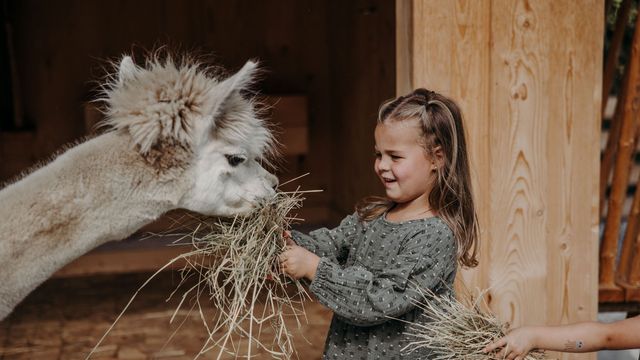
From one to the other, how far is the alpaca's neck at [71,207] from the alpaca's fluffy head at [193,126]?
58 mm

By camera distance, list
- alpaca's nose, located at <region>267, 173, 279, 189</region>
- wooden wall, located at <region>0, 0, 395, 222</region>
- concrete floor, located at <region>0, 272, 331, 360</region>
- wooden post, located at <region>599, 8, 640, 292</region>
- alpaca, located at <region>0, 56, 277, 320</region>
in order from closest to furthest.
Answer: alpaca, located at <region>0, 56, 277, 320</region>, alpaca's nose, located at <region>267, 173, 279, 189</region>, wooden post, located at <region>599, 8, 640, 292</region>, concrete floor, located at <region>0, 272, 331, 360</region>, wooden wall, located at <region>0, 0, 395, 222</region>

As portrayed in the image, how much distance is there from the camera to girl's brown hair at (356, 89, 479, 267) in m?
2.31

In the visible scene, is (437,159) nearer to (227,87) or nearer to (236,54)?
(227,87)

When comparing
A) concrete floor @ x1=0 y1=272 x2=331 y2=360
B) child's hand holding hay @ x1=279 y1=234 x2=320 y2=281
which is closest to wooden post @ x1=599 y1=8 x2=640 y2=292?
concrete floor @ x1=0 y1=272 x2=331 y2=360

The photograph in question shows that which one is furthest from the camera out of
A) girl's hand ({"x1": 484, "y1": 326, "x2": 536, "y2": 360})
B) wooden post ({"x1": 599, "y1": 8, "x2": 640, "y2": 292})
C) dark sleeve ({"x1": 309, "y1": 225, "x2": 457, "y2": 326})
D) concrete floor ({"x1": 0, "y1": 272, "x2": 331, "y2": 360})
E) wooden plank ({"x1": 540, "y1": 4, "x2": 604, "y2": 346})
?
concrete floor ({"x1": 0, "y1": 272, "x2": 331, "y2": 360})

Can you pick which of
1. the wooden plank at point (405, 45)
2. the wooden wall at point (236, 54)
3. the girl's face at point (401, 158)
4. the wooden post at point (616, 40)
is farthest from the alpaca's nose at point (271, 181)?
the wooden wall at point (236, 54)

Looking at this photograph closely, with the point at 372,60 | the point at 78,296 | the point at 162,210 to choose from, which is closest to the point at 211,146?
the point at 162,210

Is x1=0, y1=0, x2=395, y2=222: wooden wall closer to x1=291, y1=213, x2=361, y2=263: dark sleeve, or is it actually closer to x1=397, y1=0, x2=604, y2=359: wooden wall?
x1=397, y1=0, x2=604, y2=359: wooden wall

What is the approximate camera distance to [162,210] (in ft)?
7.96

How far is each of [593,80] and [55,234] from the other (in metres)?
2.23

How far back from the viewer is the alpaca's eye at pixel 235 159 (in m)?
2.51

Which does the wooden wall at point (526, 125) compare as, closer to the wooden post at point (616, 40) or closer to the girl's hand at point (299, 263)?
the wooden post at point (616, 40)

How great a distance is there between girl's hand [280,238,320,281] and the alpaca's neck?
0.38 meters

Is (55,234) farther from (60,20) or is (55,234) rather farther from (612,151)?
(60,20)
